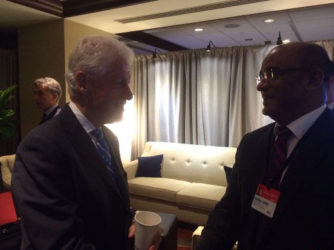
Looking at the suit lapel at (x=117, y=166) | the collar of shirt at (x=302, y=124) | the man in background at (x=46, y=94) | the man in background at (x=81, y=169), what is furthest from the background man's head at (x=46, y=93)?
the collar of shirt at (x=302, y=124)

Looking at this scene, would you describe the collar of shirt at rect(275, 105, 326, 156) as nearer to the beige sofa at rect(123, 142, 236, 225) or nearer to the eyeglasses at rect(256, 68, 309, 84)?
the eyeglasses at rect(256, 68, 309, 84)

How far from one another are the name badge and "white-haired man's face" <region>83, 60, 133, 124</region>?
62cm

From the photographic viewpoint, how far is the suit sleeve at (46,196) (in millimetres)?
865

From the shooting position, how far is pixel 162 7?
3287 mm

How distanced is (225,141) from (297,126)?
336 centimetres

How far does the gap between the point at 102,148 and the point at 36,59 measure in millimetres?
3478

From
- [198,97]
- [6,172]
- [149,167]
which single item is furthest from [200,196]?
[6,172]

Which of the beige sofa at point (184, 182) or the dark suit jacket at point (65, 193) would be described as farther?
the beige sofa at point (184, 182)

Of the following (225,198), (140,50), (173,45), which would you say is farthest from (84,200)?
(140,50)

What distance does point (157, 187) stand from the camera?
12.0ft

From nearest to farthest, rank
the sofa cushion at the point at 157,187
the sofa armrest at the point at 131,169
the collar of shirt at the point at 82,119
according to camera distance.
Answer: the collar of shirt at the point at 82,119, the sofa cushion at the point at 157,187, the sofa armrest at the point at 131,169

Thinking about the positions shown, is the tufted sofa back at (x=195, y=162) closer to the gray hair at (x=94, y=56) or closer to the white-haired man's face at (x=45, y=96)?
the white-haired man's face at (x=45, y=96)

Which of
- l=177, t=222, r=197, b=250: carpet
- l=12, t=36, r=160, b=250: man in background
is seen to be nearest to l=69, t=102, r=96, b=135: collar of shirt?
l=12, t=36, r=160, b=250: man in background

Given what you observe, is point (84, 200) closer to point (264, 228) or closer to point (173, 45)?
point (264, 228)
